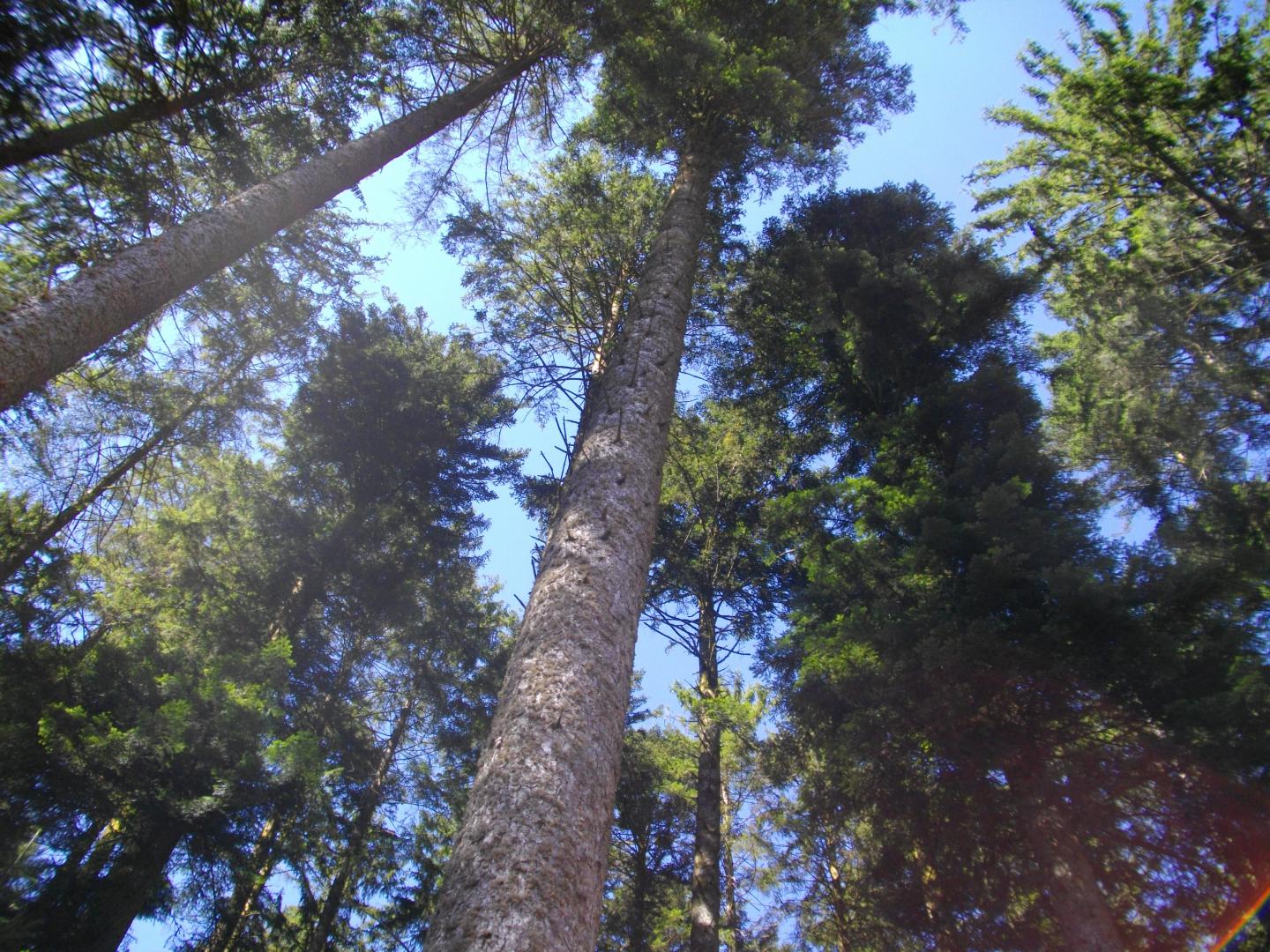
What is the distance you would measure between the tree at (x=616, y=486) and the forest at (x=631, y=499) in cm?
4

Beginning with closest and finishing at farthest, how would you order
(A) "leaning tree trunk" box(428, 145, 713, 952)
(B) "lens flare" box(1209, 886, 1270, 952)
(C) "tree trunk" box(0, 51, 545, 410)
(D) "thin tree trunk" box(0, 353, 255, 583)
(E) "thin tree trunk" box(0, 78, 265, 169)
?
(A) "leaning tree trunk" box(428, 145, 713, 952)
(C) "tree trunk" box(0, 51, 545, 410)
(B) "lens flare" box(1209, 886, 1270, 952)
(E) "thin tree trunk" box(0, 78, 265, 169)
(D) "thin tree trunk" box(0, 353, 255, 583)

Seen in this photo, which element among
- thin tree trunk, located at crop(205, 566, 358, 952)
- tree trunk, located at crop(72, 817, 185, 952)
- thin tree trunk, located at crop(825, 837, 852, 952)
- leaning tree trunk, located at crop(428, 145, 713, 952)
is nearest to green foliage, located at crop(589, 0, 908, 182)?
leaning tree trunk, located at crop(428, 145, 713, 952)

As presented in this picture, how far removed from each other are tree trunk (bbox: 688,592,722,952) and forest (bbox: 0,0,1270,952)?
5cm

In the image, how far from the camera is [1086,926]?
462 centimetres

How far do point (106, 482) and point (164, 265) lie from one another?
6.55 m

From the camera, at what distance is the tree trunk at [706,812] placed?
6.83m

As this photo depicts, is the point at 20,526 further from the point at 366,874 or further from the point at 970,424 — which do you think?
the point at 970,424

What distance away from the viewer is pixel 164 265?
5289mm

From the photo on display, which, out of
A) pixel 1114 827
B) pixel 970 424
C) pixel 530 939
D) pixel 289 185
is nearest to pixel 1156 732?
pixel 1114 827

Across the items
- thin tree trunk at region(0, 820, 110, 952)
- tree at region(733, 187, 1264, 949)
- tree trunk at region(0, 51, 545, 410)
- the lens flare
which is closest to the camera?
tree trunk at region(0, 51, 545, 410)

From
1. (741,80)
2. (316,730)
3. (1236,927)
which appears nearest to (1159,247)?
(741,80)

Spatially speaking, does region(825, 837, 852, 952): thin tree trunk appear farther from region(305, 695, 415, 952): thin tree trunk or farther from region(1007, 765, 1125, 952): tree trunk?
region(305, 695, 415, 952): thin tree trunk

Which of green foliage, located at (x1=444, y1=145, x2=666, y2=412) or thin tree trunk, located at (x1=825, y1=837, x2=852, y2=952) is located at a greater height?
green foliage, located at (x1=444, y1=145, x2=666, y2=412)

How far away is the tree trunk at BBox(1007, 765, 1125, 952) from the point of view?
459 centimetres
